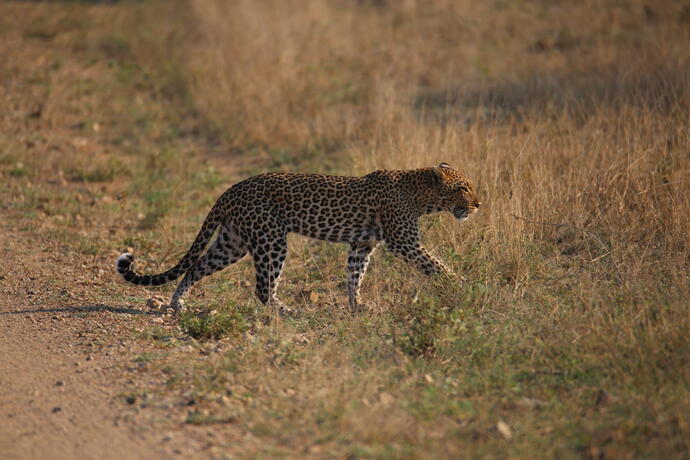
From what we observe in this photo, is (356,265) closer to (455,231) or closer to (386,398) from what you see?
(455,231)

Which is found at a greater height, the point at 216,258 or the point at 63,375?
the point at 216,258

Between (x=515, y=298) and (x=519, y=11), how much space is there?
15240 mm

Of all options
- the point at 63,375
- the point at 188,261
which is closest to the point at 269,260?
the point at 188,261

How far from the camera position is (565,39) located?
18.6 meters

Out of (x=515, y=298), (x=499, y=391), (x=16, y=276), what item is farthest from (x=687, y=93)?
(x=16, y=276)

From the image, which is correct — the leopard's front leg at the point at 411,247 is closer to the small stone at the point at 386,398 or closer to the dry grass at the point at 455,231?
the dry grass at the point at 455,231

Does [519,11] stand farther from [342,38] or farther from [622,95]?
[622,95]

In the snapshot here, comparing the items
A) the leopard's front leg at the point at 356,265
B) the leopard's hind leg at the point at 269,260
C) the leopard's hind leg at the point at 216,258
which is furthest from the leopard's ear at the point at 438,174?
the leopard's hind leg at the point at 216,258

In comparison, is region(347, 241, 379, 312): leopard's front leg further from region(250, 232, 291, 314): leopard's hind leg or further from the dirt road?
the dirt road

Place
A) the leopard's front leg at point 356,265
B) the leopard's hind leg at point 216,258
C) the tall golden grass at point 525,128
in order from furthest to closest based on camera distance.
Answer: the leopard's front leg at point 356,265
the leopard's hind leg at point 216,258
the tall golden grass at point 525,128

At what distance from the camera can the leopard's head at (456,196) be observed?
8.58m

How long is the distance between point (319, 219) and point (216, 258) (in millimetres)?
1152

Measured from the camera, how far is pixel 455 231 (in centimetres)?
930

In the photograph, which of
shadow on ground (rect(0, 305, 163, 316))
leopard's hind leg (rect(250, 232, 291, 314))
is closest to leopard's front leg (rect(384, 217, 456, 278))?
leopard's hind leg (rect(250, 232, 291, 314))
